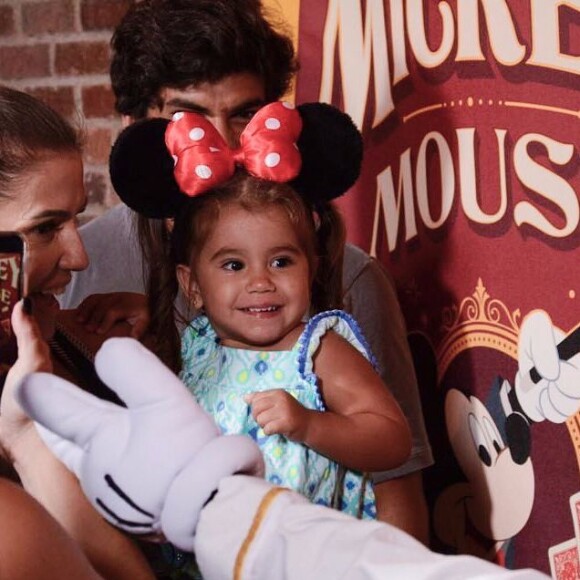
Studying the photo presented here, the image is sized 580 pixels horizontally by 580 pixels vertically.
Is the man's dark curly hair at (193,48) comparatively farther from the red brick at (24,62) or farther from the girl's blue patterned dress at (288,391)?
the red brick at (24,62)

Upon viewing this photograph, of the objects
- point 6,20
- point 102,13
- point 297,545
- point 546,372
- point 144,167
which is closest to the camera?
point 297,545

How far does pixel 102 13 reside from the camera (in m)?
2.48

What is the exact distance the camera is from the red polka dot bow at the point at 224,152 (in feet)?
4.58

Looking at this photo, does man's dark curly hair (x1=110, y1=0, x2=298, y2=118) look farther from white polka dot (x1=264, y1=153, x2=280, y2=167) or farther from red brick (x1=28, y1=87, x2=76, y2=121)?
red brick (x1=28, y1=87, x2=76, y2=121)

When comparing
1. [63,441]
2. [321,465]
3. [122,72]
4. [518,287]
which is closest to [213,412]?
[321,465]

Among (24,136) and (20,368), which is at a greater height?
(24,136)

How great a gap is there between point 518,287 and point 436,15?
0.46 metres

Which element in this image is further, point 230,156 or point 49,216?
point 230,156

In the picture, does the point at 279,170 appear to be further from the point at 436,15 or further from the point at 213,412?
the point at 436,15

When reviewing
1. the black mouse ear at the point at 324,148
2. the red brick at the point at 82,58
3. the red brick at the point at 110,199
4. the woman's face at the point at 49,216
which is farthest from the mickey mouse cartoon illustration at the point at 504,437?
the red brick at the point at 82,58

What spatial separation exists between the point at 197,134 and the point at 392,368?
1.85 ft

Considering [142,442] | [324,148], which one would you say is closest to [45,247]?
[324,148]

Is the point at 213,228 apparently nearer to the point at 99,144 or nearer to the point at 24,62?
the point at 99,144

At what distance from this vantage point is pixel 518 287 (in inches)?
68.9
